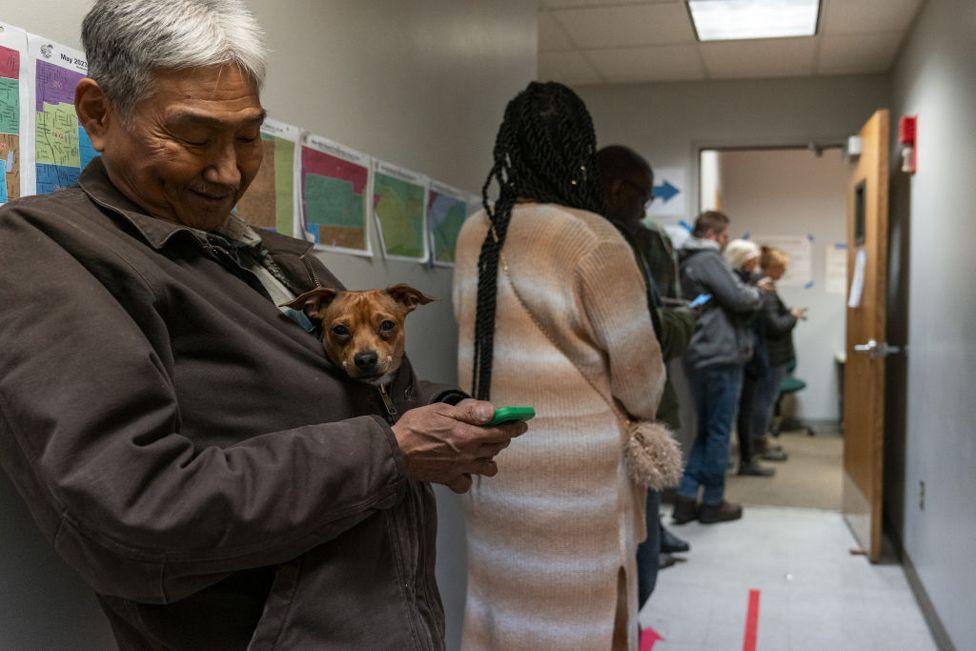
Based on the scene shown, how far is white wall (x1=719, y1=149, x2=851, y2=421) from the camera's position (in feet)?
24.3

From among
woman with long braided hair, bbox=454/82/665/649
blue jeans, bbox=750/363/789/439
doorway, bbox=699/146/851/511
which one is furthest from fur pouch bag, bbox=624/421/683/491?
doorway, bbox=699/146/851/511

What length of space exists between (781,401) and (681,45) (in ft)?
13.0

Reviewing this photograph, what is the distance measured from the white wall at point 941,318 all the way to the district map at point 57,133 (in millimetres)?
2390

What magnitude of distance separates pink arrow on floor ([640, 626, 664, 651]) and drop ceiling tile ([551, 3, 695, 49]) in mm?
2670

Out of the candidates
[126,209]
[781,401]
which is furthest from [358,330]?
[781,401]

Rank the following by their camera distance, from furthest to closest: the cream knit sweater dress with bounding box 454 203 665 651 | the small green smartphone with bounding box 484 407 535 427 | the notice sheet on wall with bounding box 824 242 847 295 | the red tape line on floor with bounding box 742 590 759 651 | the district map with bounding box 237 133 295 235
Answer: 1. the notice sheet on wall with bounding box 824 242 847 295
2. the red tape line on floor with bounding box 742 590 759 651
3. the cream knit sweater dress with bounding box 454 203 665 651
4. the district map with bounding box 237 133 295 235
5. the small green smartphone with bounding box 484 407 535 427

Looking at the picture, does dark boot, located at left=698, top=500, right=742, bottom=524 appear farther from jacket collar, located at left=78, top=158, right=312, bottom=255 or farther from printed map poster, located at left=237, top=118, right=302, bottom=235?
jacket collar, located at left=78, top=158, right=312, bottom=255

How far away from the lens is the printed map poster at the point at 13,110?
977 millimetres

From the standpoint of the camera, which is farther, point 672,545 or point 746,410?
point 746,410

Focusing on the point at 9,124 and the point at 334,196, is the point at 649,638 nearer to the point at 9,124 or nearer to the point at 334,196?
the point at 334,196

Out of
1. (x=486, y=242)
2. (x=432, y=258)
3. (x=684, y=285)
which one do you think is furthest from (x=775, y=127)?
(x=486, y=242)

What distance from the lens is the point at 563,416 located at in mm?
1794

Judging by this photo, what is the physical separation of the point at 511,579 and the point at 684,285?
287cm

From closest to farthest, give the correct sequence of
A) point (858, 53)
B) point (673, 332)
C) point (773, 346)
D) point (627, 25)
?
point (673, 332)
point (627, 25)
point (858, 53)
point (773, 346)
